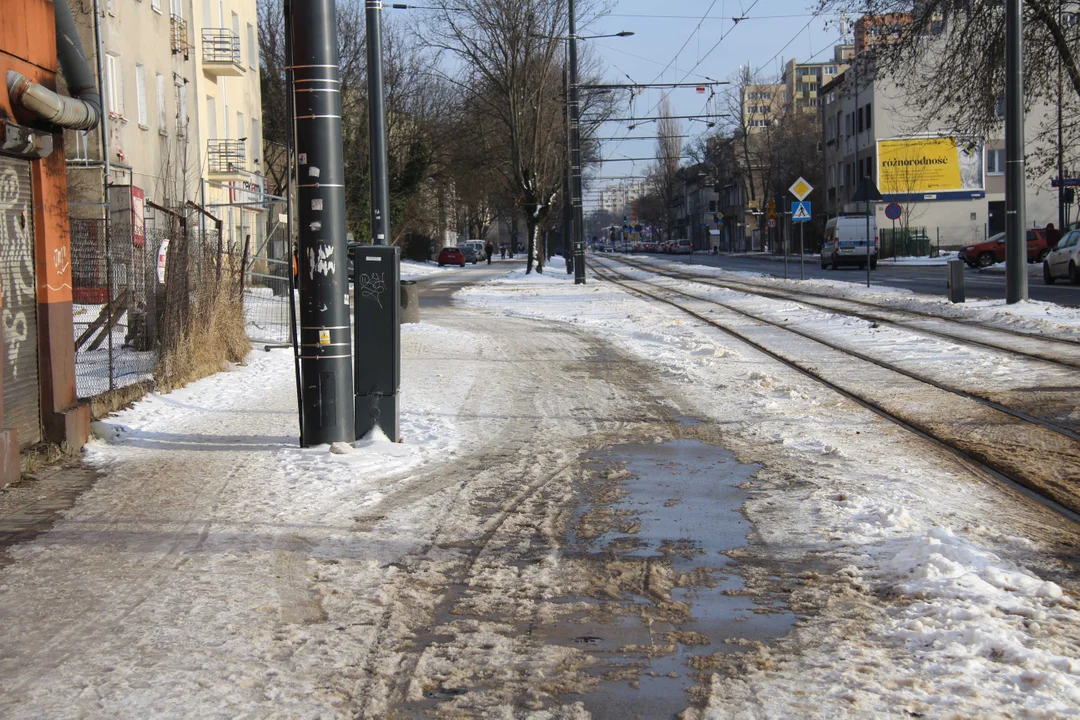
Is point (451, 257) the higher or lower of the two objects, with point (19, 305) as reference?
higher

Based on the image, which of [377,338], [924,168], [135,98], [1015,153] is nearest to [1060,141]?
[1015,153]

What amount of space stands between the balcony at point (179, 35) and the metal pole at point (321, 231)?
2822 centimetres

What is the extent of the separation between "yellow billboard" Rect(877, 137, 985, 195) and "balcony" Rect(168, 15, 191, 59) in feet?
156

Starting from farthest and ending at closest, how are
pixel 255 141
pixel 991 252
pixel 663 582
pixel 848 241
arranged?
pixel 848 241
pixel 991 252
pixel 255 141
pixel 663 582

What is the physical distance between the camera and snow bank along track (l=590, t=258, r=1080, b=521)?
22.3 feet

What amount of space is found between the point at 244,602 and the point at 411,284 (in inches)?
566

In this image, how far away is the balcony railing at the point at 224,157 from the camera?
3781 cm

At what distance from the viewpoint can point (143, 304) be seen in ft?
38.5

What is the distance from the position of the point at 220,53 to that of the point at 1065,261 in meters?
26.8

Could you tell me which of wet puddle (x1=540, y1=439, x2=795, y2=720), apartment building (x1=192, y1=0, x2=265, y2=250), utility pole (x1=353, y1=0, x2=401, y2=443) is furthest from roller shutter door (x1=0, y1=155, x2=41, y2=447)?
apartment building (x1=192, y1=0, x2=265, y2=250)

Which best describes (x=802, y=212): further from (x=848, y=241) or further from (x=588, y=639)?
(x=588, y=639)

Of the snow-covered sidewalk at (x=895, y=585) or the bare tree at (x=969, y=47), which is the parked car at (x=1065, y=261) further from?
the snow-covered sidewalk at (x=895, y=585)

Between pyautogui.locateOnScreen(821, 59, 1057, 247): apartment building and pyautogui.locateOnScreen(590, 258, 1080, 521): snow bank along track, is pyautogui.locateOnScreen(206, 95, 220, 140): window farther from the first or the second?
pyautogui.locateOnScreen(821, 59, 1057, 247): apartment building

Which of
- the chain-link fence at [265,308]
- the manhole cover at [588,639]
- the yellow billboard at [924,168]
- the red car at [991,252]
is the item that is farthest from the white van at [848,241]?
the manhole cover at [588,639]
